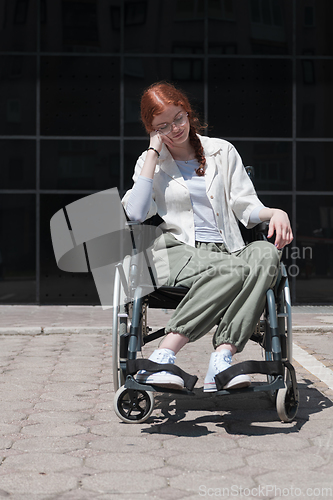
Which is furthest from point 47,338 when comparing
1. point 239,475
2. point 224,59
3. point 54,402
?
point 224,59

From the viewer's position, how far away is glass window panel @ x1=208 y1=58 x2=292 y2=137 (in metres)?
10.4

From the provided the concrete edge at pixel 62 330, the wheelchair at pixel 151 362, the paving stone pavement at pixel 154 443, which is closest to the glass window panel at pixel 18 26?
the concrete edge at pixel 62 330

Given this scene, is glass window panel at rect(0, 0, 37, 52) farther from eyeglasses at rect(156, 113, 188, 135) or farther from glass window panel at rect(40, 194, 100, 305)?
eyeglasses at rect(156, 113, 188, 135)

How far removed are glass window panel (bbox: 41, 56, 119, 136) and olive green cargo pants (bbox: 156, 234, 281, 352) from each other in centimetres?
743

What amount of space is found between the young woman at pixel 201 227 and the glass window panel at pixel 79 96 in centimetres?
676

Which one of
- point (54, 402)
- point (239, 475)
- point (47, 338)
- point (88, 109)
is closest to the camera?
point (239, 475)

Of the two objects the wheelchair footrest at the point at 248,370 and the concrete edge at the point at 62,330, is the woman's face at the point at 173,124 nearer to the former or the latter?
the wheelchair footrest at the point at 248,370

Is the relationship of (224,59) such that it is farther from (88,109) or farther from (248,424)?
(248,424)

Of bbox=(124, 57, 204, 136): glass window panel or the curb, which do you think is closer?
the curb

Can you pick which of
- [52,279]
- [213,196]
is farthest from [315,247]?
[213,196]

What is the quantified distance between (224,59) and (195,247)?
24.6 feet

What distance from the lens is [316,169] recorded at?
409 inches

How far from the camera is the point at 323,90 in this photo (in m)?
10.4

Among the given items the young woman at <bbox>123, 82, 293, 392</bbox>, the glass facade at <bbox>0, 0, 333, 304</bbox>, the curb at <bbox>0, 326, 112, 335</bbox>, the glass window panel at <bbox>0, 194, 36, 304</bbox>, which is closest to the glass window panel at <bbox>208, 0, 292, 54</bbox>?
the glass facade at <bbox>0, 0, 333, 304</bbox>
